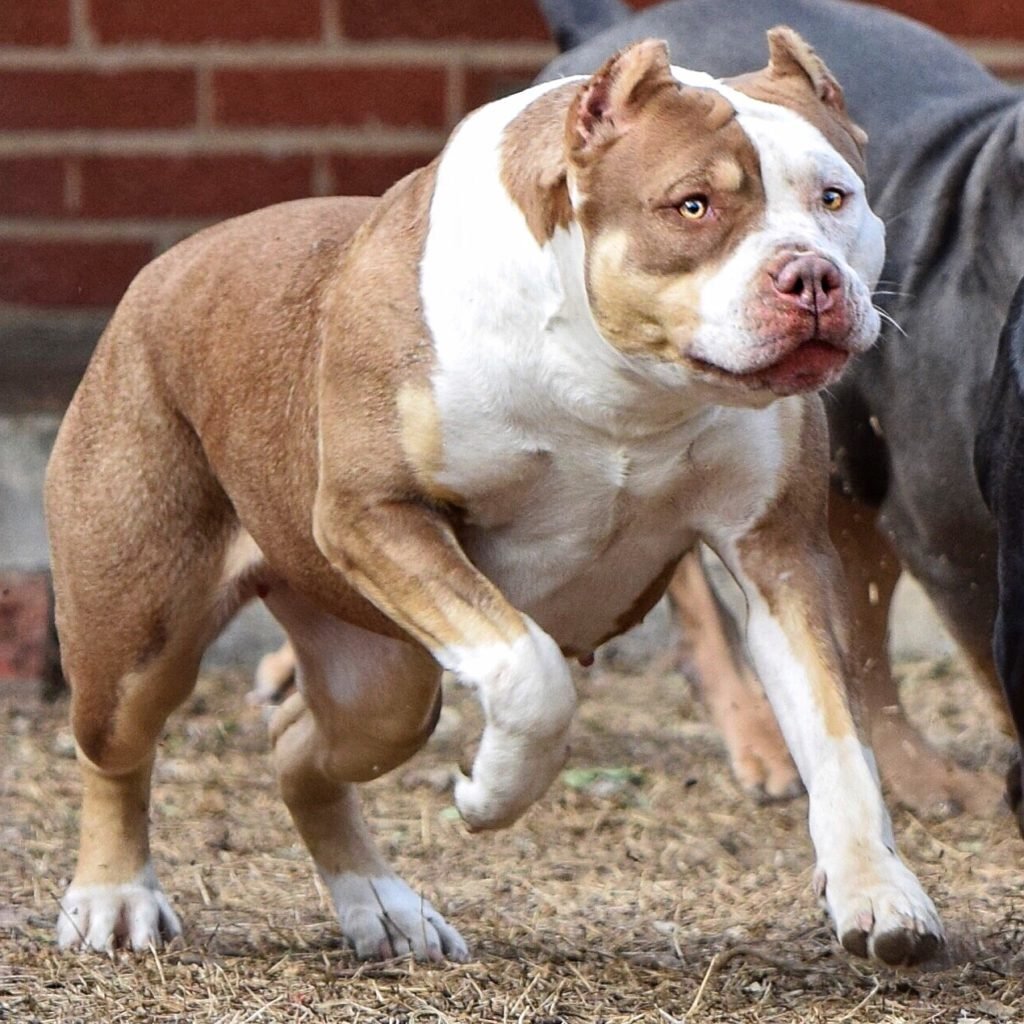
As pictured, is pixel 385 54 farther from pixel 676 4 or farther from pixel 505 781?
pixel 505 781

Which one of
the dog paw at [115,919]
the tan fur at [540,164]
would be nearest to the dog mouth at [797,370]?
the tan fur at [540,164]

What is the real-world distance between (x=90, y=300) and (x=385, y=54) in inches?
44.4

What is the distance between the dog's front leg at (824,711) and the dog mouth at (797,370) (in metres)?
0.42

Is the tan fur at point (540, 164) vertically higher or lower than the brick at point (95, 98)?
higher

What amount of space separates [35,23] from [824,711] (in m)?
4.07

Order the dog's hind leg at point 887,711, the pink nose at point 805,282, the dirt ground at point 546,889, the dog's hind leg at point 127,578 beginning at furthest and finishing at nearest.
A: the dog's hind leg at point 887,711
the dog's hind leg at point 127,578
the dirt ground at point 546,889
the pink nose at point 805,282

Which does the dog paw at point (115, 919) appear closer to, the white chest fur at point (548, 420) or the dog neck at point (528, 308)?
the white chest fur at point (548, 420)

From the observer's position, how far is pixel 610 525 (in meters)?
3.52

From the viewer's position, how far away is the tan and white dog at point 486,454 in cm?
313

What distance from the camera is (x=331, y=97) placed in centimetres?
666

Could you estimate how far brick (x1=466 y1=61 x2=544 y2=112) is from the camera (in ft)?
21.8

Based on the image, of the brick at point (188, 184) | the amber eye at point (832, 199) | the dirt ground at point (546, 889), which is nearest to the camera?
the amber eye at point (832, 199)

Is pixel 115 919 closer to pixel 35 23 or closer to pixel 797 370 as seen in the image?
pixel 797 370

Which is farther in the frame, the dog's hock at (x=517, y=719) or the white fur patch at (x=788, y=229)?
the dog's hock at (x=517, y=719)
